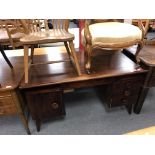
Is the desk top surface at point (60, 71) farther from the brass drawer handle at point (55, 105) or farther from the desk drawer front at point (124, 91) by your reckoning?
the brass drawer handle at point (55, 105)

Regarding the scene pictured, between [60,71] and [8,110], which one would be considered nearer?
[8,110]

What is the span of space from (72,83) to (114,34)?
50cm

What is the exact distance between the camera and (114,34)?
1.21 m

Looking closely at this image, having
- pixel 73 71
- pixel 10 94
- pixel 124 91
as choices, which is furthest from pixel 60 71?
pixel 124 91

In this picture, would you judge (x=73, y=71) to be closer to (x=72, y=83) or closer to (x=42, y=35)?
(x=72, y=83)

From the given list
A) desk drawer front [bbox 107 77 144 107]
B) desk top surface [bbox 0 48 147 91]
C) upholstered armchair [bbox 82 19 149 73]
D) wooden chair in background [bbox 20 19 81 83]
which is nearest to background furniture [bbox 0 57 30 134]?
desk top surface [bbox 0 48 147 91]

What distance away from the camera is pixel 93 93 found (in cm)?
189

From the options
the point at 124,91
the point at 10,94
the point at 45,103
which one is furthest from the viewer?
the point at 124,91

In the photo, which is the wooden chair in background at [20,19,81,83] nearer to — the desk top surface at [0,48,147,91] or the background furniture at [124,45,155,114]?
the desk top surface at [0,48,147,91]

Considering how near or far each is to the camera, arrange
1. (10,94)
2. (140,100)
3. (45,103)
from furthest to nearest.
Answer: (140,100) → (45,103) → (10,94)

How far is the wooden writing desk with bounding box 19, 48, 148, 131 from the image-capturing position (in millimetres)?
1213
